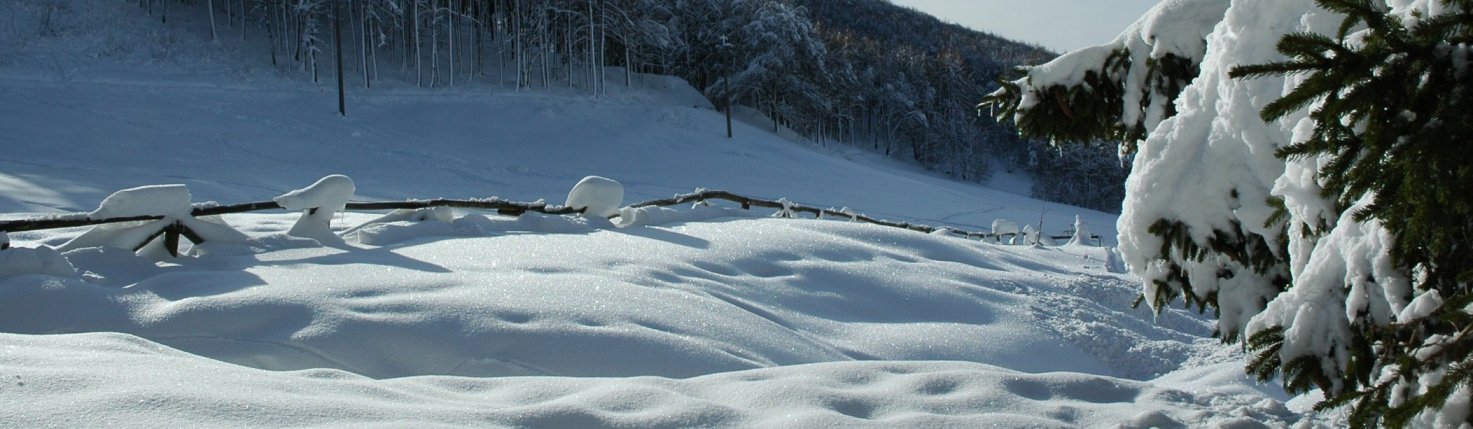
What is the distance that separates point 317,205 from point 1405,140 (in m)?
6.78

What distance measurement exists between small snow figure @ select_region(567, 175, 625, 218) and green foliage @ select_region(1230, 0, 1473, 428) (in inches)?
307

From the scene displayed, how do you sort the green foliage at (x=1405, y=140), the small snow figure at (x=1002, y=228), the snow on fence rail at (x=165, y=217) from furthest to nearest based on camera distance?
the small snow figure at (x=1002, y=228), the snow on fence rail at (x=165, y=217), the green foliage at (x=1405, y=140)

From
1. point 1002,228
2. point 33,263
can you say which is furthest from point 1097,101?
point 1002,228

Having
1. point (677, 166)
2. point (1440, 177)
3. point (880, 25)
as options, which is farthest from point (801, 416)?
point (880, 25)

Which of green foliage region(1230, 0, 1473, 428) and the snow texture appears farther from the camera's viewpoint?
the snow texture

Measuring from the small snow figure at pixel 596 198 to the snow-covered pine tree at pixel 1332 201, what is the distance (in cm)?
673

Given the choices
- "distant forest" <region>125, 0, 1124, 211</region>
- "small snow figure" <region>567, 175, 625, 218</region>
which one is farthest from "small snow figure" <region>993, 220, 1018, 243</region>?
"distant forest" <region>125, 0, 1124, 211</region>

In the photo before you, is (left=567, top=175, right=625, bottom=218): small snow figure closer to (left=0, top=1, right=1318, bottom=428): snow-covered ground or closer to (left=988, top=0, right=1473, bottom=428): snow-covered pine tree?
(left=0, top=1, right=1318, bottom=428): snow-covered ground

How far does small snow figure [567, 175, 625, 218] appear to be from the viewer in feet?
31.4

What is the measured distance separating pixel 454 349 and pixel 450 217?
4.19 m

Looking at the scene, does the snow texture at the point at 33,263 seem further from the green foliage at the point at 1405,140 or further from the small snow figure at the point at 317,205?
the green foliage at the point at 1405,140

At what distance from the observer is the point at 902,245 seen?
8938mm

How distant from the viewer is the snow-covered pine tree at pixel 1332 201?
83.0 inches

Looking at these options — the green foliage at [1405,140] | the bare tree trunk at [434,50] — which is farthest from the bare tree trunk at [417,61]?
the green foliage at [1405,140]
